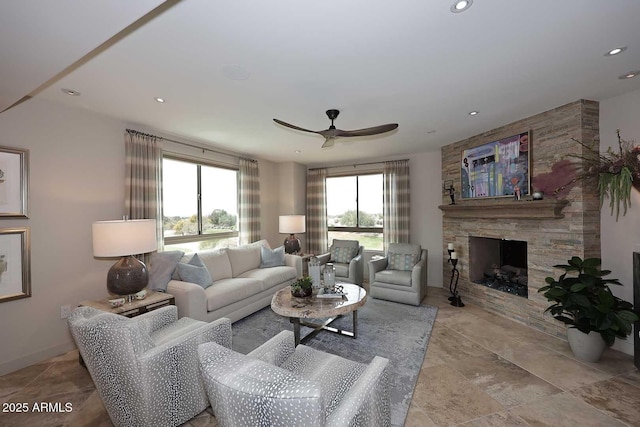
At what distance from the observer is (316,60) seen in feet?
6.60

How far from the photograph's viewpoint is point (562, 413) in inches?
75.6

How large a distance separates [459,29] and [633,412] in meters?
2.95

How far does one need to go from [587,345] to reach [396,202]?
3298 millimetres

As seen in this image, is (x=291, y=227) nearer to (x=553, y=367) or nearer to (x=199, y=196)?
(x=199, y=196)

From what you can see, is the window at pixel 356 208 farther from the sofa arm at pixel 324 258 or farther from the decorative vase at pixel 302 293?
the decorative vase at pixel 302 293

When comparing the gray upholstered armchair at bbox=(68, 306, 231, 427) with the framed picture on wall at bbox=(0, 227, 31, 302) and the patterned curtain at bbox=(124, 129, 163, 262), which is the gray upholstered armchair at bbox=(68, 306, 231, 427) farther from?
the patterned curtain at bbox=(124, 129, 163, 262)

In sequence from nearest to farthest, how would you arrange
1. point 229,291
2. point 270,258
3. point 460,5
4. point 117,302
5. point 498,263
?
1. point 460,5
2. point 117,302
3. point 229,291
4. point 498,263
5. point 270,258

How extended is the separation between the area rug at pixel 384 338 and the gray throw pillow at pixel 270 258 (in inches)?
32.1

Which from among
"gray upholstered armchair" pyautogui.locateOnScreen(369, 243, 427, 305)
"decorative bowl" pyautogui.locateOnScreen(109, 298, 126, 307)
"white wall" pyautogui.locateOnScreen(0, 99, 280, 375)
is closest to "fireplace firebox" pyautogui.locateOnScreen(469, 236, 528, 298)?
"gray upholstered armchair" pyautogui.locateOnScreen(369, 243, 427, 305)

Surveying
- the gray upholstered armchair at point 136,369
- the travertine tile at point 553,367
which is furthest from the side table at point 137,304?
the travertine tile at point 553,367

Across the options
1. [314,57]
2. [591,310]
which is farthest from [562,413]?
[314,57]

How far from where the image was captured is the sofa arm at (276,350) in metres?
1.64

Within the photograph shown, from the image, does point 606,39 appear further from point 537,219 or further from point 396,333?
point 396,333

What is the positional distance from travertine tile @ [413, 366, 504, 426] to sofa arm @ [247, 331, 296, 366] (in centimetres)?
111
